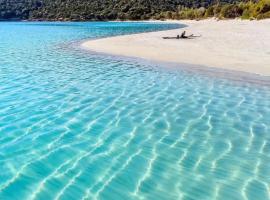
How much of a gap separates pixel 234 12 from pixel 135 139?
76.2m

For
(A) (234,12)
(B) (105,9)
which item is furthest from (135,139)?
(B) (105,9)

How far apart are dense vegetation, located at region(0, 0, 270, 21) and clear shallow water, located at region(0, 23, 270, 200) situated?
85.6m

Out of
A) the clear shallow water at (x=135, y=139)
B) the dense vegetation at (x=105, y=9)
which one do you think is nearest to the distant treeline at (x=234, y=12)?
the dense vegetation at (x=105, y=9)

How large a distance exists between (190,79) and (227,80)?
139 cm

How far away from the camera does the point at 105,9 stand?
136 metres

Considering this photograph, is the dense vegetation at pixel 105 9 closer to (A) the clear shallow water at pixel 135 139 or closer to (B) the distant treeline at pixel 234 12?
(B) the distant treeline at pixel 234 12

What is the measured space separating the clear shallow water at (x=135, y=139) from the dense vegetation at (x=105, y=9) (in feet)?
281

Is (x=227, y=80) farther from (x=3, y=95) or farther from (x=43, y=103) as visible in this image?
(x=3, y=95)

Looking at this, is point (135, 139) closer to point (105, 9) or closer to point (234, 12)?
point (234, 12)

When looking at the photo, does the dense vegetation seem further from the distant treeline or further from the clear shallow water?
the clear shallow water

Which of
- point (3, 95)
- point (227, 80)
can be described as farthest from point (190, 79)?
point (3, 95)

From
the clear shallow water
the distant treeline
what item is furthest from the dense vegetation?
the clear shallow water

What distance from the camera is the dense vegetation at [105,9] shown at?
383 feet

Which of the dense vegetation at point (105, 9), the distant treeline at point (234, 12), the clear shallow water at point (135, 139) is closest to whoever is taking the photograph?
the clear shallow water at point (135, 139)
